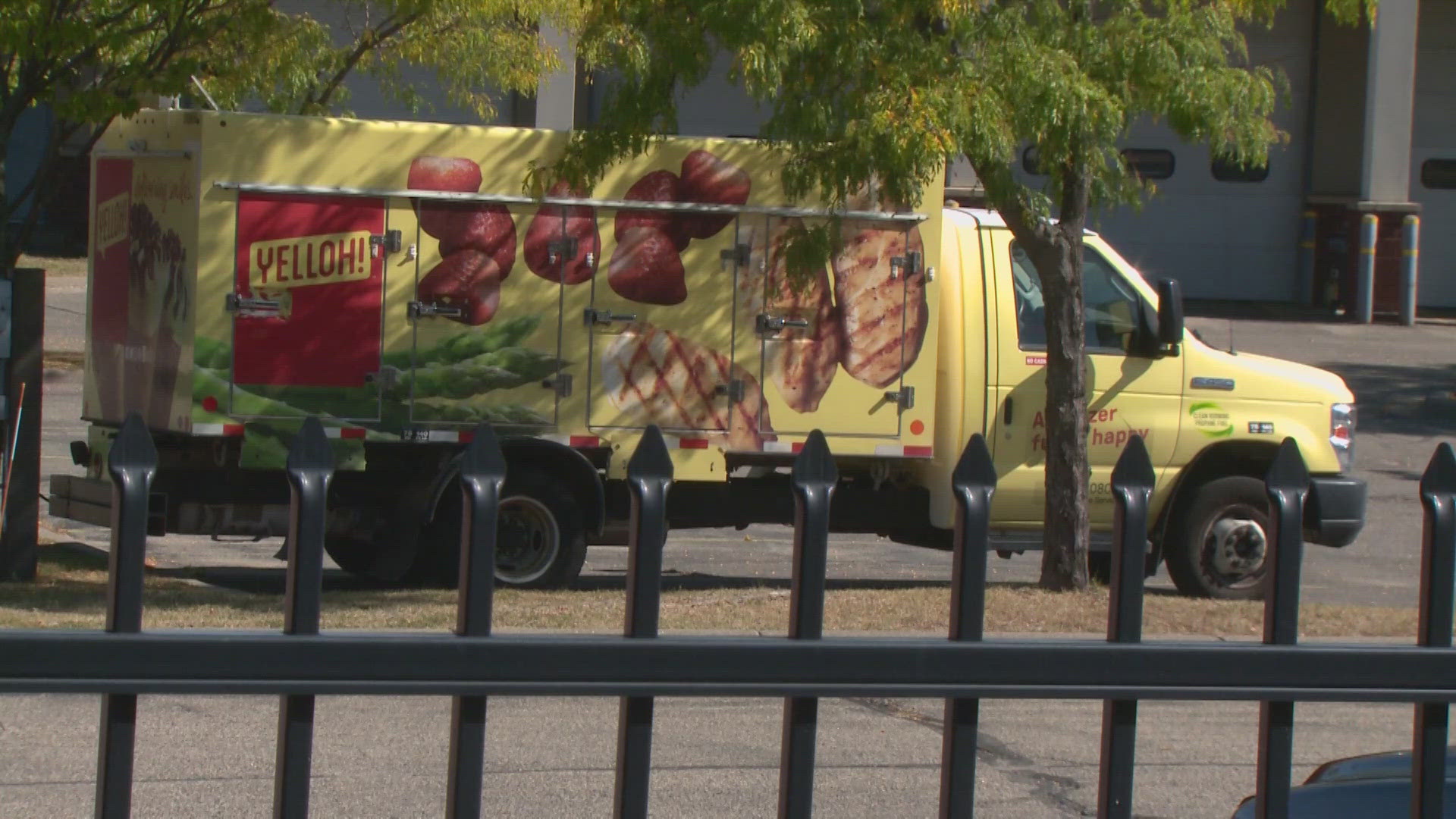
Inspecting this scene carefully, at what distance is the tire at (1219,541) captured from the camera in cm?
1098

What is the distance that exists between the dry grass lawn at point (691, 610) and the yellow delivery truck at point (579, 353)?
1.82ft

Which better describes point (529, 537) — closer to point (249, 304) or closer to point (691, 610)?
point (691, 610)

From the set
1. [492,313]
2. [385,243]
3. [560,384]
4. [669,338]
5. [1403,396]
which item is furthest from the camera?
[1403,396]

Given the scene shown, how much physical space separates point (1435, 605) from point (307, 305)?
8.06 metres

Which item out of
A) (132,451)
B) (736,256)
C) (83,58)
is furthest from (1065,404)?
(132,451)

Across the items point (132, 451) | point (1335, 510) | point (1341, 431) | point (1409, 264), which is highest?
point (1409, 264)

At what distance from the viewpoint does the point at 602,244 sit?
10.3 meters

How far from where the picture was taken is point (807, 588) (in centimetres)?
260

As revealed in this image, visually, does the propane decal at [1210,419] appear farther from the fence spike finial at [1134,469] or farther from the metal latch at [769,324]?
the fence spike finial at [1134,469]

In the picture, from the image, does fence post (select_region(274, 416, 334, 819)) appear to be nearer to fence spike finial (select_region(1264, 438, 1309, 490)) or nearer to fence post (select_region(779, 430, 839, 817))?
fence post (select_region(779, 430, 839, 817))

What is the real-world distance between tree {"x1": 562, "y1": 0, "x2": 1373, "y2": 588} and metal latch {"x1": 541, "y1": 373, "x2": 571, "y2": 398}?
4.82 feet

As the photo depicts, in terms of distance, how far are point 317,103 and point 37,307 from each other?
4014 mm

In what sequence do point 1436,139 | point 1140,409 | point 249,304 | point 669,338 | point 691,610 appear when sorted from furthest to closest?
point 1436,139, point 1140,409, point 669,338, point 249,304, point 691,610

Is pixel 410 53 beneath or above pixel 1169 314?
above
